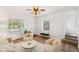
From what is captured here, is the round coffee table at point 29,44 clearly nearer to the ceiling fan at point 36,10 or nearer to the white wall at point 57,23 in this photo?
the white wall at point 57,23

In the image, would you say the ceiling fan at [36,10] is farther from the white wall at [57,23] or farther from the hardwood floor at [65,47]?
the hardwood floor at [65,47]

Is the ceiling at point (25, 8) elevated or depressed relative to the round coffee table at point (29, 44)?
elevated

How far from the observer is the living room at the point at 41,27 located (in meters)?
3.21

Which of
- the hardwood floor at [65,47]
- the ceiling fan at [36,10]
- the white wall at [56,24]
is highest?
the ceiling fan at [36,10]

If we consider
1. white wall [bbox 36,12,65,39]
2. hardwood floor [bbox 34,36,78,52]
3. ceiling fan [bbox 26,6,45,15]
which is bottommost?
hardwood floor [bbox 34,36,78,52]

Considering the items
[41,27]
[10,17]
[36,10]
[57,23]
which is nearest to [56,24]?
[57,23]

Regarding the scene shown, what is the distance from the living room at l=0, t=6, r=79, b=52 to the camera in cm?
321

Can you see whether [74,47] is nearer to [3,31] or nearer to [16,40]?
[16,40]

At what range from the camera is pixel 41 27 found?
10.6ft

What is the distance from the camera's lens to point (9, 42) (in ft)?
10.6

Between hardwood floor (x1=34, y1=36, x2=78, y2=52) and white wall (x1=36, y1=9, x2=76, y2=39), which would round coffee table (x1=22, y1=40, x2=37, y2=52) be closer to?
hardwood floor (x1=34, y1=36, x2=78, y2=52)

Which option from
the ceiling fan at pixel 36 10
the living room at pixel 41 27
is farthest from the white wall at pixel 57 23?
the ceiling fan at pixel 36 10

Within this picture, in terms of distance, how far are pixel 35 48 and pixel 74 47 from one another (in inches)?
27.6

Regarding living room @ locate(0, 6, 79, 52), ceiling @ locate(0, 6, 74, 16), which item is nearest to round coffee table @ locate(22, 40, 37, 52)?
living room @ locate(0, 6, 79, 52)
